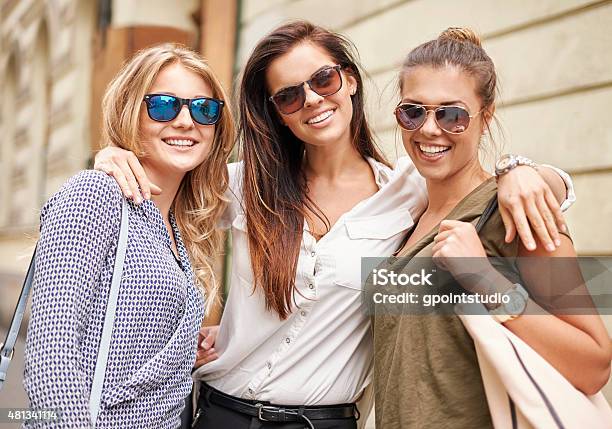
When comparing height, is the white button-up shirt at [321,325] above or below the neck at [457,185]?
below

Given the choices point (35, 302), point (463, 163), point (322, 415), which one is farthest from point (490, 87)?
point (35, 302)

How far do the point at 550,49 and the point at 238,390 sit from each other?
8.04 feet

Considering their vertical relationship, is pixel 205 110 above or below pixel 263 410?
above

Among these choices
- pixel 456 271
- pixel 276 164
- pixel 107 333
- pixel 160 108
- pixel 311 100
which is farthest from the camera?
pixel 276 164

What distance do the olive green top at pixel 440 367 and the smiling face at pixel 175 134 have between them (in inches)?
35.1

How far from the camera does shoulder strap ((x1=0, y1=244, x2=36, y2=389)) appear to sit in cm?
199

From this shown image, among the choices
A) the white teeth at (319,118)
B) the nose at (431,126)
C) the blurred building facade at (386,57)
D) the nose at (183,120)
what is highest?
the blurred building facade at (386,57)

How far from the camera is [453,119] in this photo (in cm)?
213

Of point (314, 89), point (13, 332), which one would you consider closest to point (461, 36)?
point (314, 89)

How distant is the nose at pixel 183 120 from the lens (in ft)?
7.80

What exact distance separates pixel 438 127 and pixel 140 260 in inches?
39.5

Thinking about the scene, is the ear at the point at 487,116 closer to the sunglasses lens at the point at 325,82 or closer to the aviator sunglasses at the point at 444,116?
the aviator sunglasses at the point at 444,116

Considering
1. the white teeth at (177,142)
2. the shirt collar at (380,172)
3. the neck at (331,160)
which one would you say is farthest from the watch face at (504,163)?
the white teeth at (177,142)

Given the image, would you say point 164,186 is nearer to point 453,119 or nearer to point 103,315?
point 103,315
